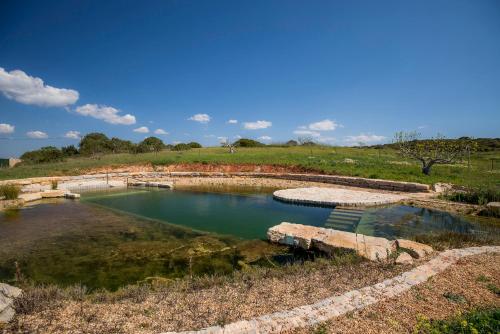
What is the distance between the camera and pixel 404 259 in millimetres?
5457

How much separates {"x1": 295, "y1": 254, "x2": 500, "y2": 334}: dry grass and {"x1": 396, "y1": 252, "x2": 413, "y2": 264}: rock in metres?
0.61

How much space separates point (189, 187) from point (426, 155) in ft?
51.5

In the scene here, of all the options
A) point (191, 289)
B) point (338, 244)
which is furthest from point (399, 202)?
point (191, 289)

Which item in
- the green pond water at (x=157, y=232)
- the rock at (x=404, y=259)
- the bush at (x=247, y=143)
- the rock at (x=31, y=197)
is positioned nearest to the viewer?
the rock at (x=404, y=259)

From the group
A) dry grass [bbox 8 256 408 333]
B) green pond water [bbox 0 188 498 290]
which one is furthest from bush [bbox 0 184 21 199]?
dry grass [bbox 8 256 408 333]

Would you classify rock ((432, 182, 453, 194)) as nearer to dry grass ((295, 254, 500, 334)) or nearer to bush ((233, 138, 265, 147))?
dry grass ((295, 254, 500, 334))

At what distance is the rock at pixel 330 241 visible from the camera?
19.6 feet

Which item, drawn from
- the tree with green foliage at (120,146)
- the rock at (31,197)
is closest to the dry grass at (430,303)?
the rock at (31,197)

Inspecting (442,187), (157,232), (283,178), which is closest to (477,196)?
(442,187)

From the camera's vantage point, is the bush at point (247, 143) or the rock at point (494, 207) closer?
the rock at point (494, 207)

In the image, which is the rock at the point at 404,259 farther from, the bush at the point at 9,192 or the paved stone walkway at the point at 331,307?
the bush at the point at 9,192

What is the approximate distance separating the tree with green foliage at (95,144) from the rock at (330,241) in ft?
170

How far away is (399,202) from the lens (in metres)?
12.3

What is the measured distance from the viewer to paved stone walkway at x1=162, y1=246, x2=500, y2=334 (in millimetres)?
3402
